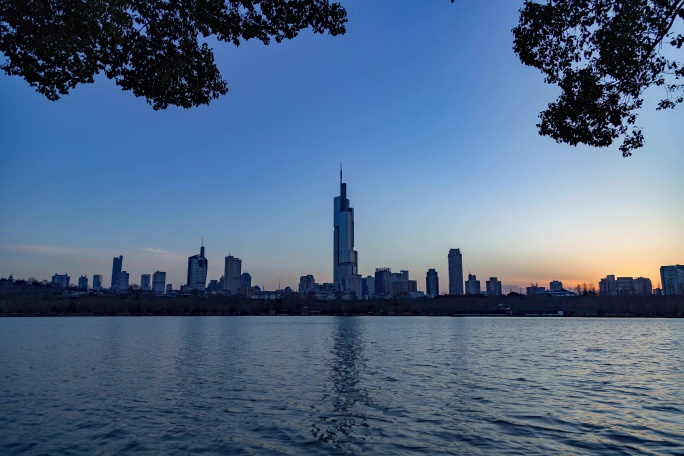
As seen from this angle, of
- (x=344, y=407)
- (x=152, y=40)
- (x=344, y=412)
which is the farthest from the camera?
(x=344, y=407)

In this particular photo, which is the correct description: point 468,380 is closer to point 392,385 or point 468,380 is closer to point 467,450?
point 392,385

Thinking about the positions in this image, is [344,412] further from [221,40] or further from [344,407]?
[221,40]

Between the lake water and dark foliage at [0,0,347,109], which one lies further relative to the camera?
the lake water

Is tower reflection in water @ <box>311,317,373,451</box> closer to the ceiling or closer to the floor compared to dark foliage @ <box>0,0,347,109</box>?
closer to the floor

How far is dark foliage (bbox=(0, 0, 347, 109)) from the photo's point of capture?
41.6 feet

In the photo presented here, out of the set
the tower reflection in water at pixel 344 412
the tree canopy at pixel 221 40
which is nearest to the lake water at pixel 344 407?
the tower reflection in water at pixel 344 412

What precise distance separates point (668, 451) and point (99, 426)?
76.3ft

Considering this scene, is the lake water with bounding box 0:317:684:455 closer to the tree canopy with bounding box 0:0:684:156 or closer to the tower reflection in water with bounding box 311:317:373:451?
the tower reflection in water with bounding box 311:317:373:451

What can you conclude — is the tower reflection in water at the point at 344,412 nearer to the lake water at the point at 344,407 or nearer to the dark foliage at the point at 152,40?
the lake water at the point at 344,407

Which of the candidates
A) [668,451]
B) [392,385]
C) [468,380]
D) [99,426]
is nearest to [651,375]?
[468,380]

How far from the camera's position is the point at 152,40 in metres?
14.3

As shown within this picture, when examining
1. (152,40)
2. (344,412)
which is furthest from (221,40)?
(344,412)

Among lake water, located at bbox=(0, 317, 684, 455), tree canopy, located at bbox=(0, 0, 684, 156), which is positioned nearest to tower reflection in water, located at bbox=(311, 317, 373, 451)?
lake water, located at bbox=(0, 317, 684, 455)

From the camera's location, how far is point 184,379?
3597 cm
